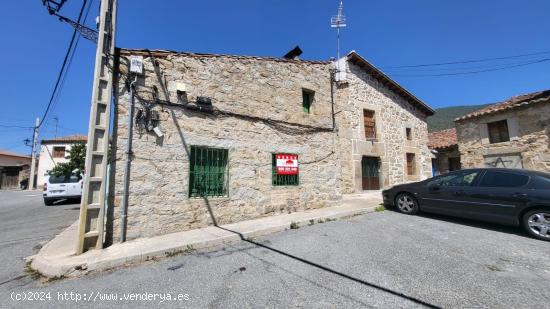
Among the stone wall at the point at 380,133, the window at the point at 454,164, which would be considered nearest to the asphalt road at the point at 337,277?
the stone wall at the point at 380,133

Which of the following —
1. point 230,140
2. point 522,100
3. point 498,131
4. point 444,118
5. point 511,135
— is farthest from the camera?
point 444,118

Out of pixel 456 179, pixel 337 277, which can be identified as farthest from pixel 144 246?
pixel 456 179

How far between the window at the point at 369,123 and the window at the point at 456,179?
557 cm

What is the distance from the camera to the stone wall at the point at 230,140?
4.91 metres

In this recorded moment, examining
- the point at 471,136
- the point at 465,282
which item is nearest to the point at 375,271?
the point at 465,282

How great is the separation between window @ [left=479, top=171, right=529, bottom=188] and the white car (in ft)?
→ 52.9

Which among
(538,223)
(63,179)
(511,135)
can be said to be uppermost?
(511,135)

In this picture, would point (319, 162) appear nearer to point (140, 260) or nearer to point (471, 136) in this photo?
point (140, 260)

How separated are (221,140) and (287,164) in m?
2.08

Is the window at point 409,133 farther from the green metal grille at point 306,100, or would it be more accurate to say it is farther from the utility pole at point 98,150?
the utility pole at point 98,150

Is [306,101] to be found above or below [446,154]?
above

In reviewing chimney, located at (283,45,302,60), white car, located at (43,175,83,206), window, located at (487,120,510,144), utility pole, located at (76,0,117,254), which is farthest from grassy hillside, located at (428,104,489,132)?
utility pole, located at (76,0,117,254)

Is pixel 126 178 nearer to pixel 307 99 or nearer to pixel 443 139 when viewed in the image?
pixel 307 99

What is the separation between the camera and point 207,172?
229 inches
